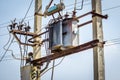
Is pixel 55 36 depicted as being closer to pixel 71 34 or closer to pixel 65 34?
pixel 65 34

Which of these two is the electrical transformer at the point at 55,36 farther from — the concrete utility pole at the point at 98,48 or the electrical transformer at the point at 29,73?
the electrical transformer at the point at 29,73

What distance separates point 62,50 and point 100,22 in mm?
1862

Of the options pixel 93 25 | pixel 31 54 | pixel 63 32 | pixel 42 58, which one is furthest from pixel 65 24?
pixel 31 54

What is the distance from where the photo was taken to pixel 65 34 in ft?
37.0

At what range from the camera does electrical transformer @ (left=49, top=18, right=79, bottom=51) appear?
11117 mm

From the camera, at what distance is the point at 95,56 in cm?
978

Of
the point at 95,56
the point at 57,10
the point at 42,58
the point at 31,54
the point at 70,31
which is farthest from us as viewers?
the point at 31,54

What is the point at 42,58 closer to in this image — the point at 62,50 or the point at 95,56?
the point at 62,50

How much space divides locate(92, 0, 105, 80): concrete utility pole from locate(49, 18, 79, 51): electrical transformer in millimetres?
1120

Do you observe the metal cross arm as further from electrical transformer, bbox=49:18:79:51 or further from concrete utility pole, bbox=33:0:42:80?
concrete utility pole, bbox=33:0:42:80

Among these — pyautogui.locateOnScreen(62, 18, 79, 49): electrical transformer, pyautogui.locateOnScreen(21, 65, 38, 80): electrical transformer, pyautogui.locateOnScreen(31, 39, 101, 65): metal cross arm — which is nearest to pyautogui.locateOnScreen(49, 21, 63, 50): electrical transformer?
pyautogui.locateOnScreen(62, 18, 79, 49): electrical transformer

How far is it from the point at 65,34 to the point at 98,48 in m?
1.72

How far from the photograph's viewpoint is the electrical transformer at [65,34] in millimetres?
11117

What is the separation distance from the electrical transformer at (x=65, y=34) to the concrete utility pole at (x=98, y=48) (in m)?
1.12
